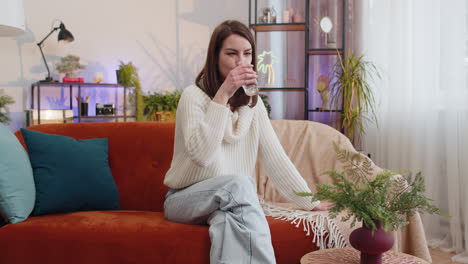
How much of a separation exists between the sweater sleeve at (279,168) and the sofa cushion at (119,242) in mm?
145

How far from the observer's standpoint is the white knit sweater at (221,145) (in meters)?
1.62

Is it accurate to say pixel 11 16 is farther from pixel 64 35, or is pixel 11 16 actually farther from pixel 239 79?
pixel 239 79

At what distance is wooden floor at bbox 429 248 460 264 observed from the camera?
2684mm

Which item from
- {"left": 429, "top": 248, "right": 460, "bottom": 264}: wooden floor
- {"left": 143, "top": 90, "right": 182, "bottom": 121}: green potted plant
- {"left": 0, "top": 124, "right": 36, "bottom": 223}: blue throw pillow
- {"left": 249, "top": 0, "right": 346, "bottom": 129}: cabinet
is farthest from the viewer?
{"left": 143, "top": 90, "right": 182, "bottom": 121}: green potted plant

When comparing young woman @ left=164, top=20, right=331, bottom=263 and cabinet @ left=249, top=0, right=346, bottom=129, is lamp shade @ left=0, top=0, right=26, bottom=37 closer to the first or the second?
young woman @ left=164, top=20, right=331, bottom=263

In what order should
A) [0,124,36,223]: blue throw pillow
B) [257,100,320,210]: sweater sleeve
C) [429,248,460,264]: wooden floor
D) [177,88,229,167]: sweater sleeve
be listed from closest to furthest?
1. [177,88,229,167]: sweater sleeve
2. [0,124,36,223]: blue throw pillow
3. [257,100,320,210]: sweater sleeve
4. [429,248,460,264]: wooden floor

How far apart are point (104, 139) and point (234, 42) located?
864 millimetres

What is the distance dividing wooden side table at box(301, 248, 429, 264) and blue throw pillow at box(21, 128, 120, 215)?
108cm

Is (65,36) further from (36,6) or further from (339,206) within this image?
(339,206)

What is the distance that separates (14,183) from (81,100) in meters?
2.84

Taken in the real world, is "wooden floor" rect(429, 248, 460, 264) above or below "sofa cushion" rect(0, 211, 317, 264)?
below

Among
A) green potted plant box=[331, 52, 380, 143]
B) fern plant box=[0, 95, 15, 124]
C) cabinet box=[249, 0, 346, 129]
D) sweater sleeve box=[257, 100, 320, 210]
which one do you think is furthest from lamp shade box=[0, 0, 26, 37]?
green potted plant box=[331, 52, 380, 143]

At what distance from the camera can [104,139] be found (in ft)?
7.20

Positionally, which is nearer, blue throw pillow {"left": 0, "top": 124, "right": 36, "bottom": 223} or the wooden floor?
blue throw pillow {"left": 0, "top": 124, "right": 36, "bottom": 223}
